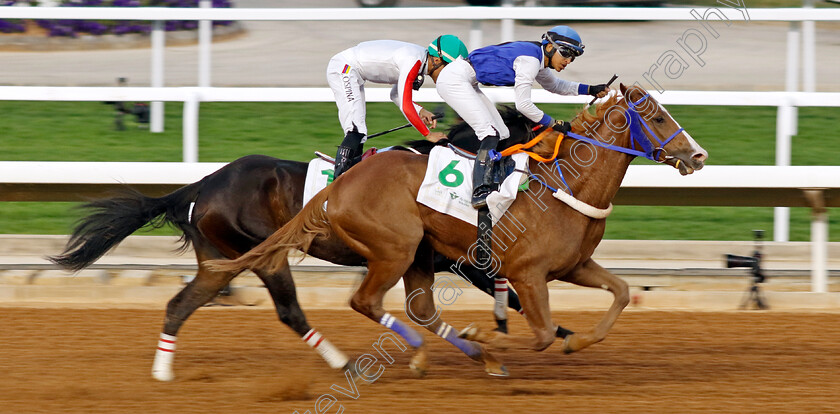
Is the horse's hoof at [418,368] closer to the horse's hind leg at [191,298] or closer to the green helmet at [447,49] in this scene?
the horse's hind leg at [191,298]

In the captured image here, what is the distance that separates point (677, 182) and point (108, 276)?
4100 mm

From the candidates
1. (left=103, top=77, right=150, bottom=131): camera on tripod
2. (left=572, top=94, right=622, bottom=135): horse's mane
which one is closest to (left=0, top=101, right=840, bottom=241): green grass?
(left=103, top=77, right=150, bottom=131): camera on tripod

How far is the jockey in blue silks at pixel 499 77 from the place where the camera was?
5074mm

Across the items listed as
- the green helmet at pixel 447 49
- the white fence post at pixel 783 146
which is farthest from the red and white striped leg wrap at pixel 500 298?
the white fence post at pixel 783 146

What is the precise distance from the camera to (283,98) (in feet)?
23.7

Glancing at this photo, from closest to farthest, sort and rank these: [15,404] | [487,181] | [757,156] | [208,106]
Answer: [15,404] < [487,181] < [757,156] < [208,106]

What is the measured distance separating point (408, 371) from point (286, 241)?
3.22ft

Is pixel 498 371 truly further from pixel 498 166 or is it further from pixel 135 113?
pixel 135 113

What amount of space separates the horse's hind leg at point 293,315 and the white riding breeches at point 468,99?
1.23 metres

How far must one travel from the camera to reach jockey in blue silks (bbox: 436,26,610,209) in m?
5.07

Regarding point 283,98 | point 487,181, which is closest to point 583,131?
point 487,181

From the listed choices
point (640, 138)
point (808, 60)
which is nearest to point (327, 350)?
point (640, 138)

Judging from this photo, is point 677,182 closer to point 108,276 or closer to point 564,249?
point 564,249

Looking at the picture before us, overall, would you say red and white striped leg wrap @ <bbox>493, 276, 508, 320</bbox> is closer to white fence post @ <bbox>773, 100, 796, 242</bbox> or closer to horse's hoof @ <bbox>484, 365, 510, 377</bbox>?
horse's hoof @ <bbox>484, 365, 510, 377</bbox>
